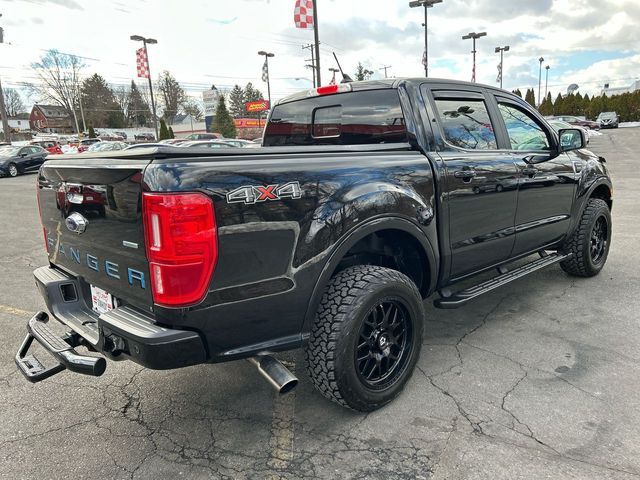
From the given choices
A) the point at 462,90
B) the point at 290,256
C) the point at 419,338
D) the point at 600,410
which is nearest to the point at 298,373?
the point at 419,338

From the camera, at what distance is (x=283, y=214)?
2.22m

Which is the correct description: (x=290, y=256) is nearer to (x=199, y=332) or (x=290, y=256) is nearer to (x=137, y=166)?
(x=199, y=332)

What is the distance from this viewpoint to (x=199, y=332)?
2.10 metres

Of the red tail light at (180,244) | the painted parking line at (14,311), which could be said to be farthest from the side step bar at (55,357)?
the painted parking line at (14,311)

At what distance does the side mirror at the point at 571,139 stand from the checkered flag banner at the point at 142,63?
31100 mm

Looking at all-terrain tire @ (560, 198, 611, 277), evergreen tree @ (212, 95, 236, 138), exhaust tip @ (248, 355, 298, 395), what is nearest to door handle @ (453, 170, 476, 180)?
exhaust tip @ (248, 355, 298, 395)

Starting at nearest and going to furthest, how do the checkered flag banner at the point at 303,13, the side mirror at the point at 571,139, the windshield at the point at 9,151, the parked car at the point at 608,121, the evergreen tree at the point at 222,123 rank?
the side mirror at the point at 571,139 < the checkered flag banner at the point at 303,13 < the windshield at the point at 9,151 < the parked car at the point at 608,121 < the evergreen tree at the point at 222,123

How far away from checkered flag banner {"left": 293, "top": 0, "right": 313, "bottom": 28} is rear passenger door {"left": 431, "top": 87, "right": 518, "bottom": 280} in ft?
45.9

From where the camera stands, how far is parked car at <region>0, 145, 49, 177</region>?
69.4 ft

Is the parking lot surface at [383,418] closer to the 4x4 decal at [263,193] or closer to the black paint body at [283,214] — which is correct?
the black paint body at [283,214]

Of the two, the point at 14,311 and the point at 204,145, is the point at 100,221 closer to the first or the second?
the point at 204,145

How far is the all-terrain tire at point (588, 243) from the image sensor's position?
15.2ft

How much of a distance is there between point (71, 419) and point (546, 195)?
383cm

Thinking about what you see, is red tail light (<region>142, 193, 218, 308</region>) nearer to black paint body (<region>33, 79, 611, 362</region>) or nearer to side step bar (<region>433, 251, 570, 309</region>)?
black paint body (<region>33, 79, 611, 362</region>)
